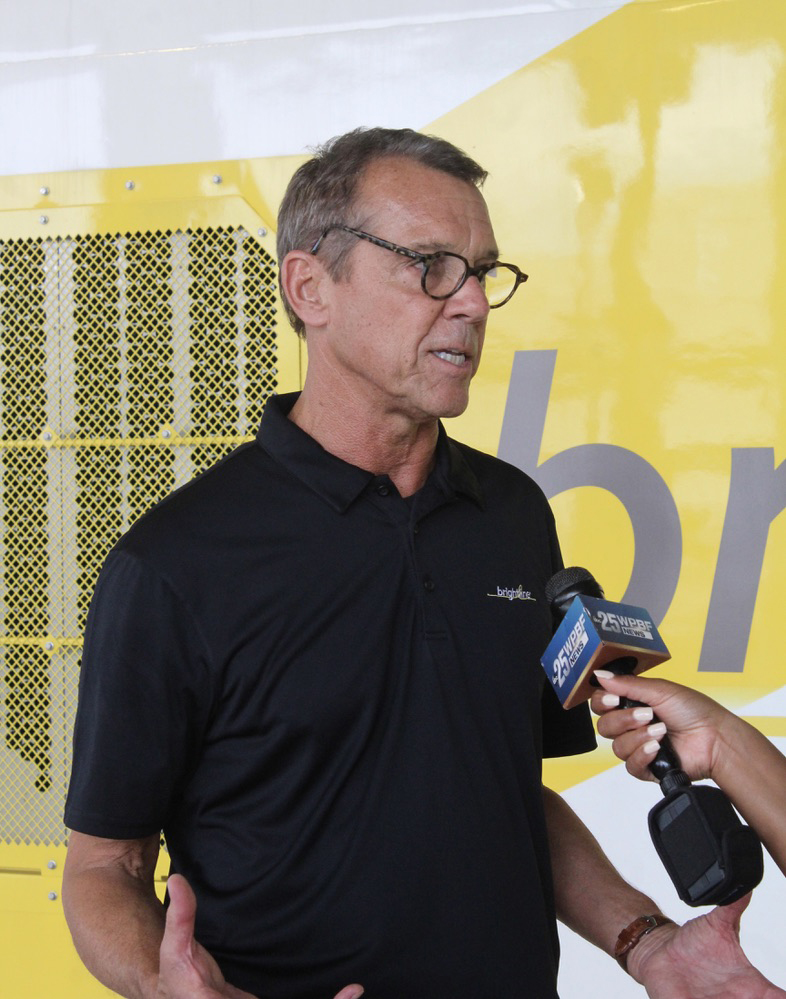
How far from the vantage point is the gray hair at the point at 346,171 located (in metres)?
1.39

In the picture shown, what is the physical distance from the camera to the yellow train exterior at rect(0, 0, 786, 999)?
6.64ft

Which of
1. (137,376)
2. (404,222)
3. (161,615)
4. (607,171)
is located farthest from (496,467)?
(137,376)

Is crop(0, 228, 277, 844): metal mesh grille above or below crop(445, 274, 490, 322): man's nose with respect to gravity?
below

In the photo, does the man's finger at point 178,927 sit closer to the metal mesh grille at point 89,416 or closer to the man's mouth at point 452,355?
the man's mouth at point 452,355

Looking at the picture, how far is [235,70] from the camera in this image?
2.23m

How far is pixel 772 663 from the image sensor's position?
1997mm

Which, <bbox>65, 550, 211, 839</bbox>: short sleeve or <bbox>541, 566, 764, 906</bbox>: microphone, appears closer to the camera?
<bbox>541, 566, 764, 906</bbox>: microphone

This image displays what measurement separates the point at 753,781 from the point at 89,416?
1.55 metres

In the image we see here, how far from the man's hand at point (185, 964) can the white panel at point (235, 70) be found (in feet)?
5.25

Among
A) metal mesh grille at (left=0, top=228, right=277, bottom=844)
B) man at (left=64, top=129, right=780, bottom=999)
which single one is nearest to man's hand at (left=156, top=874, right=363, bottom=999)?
man at (left=64, top=129, right=780, bottom=999)

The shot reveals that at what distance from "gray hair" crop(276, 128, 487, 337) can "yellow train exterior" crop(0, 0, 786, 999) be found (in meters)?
0.71

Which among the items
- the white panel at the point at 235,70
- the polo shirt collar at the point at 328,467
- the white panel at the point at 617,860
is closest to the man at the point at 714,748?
the polo shirt collar at the point at 328,467

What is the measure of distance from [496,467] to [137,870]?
681 mm

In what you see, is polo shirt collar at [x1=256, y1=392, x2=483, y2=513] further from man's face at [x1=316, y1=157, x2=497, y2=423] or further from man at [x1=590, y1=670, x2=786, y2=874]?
man at [x1=590, y1=670, x2=786, y2=874]
